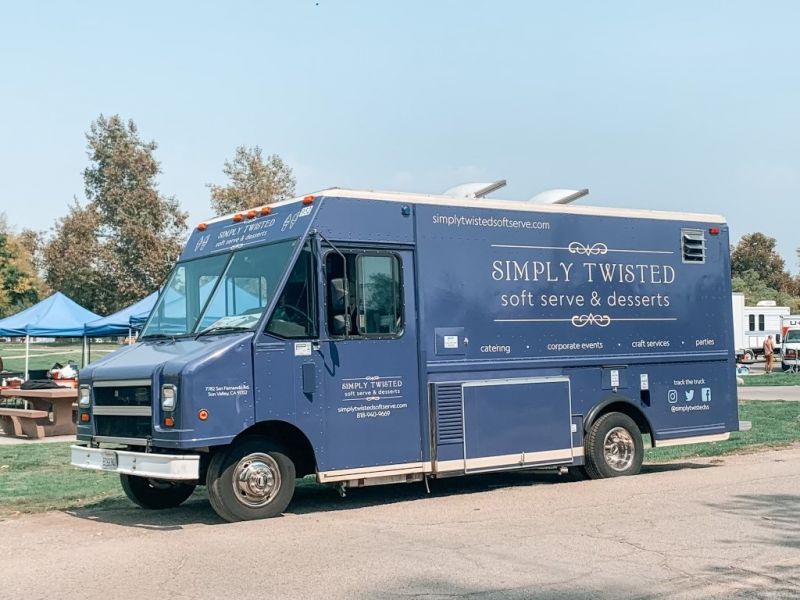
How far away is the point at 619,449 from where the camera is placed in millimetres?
11695

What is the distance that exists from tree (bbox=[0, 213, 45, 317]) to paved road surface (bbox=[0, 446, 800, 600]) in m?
54.7

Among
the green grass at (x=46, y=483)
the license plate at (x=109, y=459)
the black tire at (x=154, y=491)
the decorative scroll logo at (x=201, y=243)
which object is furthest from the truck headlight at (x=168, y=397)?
the green grass at (x=46, y=483)

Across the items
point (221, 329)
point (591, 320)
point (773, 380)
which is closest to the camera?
point (221, 329)

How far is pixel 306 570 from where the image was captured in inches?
273

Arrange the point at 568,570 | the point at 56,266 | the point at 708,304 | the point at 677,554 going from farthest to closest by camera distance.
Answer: the point at 56,266 → the point at 708,304 → the point at 677,554 → the point at 568,570

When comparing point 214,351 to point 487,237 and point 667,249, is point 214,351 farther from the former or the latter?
point 667,249

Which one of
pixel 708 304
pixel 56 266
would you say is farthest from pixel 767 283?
→ pixel 708 304

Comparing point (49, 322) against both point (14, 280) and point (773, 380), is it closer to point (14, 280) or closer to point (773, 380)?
point (773, 380)

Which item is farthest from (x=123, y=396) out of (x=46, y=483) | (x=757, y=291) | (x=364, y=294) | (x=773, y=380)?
(x=757, y=291)

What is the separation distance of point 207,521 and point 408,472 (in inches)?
79.1

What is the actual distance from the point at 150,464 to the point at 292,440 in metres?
1.44

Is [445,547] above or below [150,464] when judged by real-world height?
below

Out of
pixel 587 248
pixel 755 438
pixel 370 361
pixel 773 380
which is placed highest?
pixel 587 248

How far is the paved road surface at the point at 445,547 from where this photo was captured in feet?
21.1
